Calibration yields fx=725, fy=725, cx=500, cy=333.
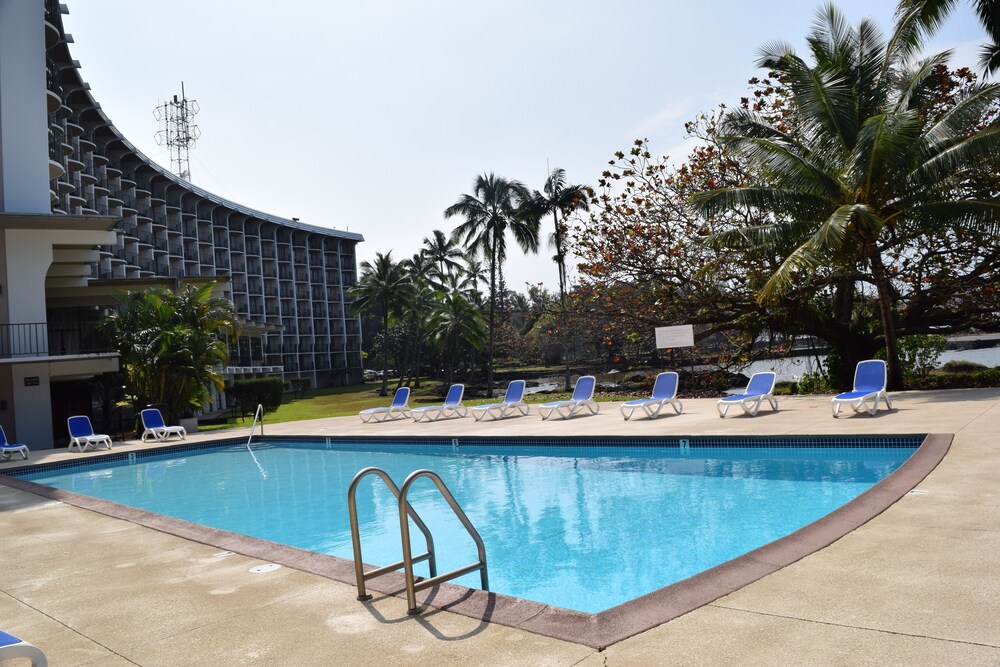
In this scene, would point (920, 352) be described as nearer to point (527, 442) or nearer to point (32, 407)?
point (527, 442)

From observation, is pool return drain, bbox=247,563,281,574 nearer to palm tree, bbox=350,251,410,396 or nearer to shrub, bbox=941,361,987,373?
shrub, bbox=941,361,987,373

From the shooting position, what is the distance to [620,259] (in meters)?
20.3

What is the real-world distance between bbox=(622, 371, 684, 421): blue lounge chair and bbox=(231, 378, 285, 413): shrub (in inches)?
680

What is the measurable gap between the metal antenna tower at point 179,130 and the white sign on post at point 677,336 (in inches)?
1762

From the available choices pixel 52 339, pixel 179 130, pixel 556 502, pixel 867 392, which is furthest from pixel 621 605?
pixel 179 130

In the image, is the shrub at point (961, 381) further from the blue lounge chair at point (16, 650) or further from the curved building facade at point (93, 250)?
the curved building facade at point (93, 250)

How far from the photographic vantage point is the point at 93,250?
21.6 m

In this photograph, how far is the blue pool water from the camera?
21.0 ft

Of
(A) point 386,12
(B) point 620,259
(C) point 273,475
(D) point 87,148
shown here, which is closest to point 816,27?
(B) point 620,259

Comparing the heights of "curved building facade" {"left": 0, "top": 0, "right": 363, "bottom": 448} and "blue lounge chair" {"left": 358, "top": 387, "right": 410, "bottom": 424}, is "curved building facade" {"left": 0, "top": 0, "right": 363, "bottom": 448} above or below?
above

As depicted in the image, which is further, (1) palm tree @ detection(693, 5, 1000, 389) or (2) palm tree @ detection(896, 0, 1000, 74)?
(2) palm tree @ detection(896, 0, 1000, 74)

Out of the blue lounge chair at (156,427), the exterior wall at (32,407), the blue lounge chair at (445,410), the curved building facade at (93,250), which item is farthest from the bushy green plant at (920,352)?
the exterior wall at (32,407)

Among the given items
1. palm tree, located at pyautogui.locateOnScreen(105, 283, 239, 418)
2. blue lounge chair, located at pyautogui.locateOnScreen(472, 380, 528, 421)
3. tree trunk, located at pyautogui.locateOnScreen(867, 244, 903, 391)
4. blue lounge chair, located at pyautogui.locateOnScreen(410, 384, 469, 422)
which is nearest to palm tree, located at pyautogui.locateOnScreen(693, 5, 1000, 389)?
tree trunk, located at pyautogui.locateOnScreen(867, 244, 903, 391)

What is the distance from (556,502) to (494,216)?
27.6m
